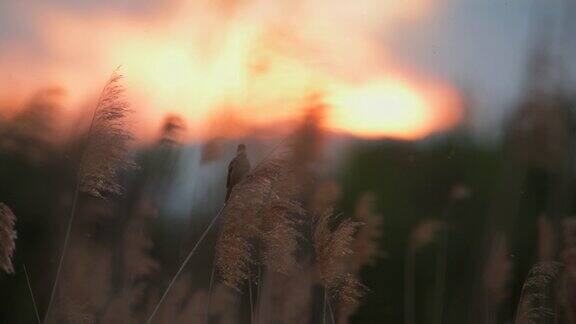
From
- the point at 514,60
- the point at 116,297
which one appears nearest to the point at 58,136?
the point at 116,297

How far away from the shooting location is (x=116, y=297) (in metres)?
4.27

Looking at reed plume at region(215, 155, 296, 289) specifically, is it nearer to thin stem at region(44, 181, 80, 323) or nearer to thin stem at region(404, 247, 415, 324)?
thin stem at region(44, 181, 80, 323)

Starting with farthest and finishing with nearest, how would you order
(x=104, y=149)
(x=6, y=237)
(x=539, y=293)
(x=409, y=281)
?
(x=539, y=293)
(x=409, y=281)
(x=104, y=149)
(x=6, y=237)

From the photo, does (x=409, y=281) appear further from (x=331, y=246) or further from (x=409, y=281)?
(x=331, y=246)

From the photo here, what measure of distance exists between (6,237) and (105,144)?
0.60m

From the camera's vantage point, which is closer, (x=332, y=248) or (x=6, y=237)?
(x=6, y=237)

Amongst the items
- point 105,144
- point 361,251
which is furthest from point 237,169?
point 361,251

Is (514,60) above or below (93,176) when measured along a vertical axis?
above

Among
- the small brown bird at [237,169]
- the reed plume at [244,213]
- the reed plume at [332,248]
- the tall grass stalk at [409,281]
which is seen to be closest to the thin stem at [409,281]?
the tall grass stalk at [409,281]

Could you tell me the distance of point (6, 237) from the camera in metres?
3.92

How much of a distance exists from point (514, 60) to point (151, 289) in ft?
7.22

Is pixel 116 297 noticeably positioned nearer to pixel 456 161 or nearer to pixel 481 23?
pixel 456 161

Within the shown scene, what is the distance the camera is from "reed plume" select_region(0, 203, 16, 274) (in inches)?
154

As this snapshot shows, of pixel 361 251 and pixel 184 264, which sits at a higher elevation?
pixel 361 251
